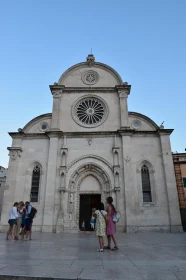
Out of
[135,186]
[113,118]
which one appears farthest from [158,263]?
[113,118]

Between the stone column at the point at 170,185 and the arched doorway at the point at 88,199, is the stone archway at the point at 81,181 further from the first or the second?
the stone column at the point at 170,185

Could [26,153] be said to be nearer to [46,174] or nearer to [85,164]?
[46,174]

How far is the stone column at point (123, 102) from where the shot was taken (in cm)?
2153

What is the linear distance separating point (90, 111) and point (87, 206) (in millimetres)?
10121

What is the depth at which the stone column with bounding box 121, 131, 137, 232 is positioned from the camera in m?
17.8

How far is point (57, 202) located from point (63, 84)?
13435mm

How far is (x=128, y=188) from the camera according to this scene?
61.7 ft

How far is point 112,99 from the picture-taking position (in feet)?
75.9

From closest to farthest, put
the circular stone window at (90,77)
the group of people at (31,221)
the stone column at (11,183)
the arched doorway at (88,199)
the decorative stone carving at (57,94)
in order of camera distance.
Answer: the group of people at (31,221), the stone column at (11,183), the arched doorway at (88,199), the decorative stone carving at (57,94), the circular stone window at (90,77)

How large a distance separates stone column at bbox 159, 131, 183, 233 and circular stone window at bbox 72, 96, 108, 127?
6626 mm

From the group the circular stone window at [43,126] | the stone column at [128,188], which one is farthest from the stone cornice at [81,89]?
the stone column at [128,188]

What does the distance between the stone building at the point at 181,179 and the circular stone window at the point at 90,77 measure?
1260 centimetres

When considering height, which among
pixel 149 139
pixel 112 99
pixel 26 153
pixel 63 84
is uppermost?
pixel 63 84

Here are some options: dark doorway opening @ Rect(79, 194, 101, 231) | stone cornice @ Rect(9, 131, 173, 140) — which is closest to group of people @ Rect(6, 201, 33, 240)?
dark doorway opening @ Rect(79, 194, 101, 231)
